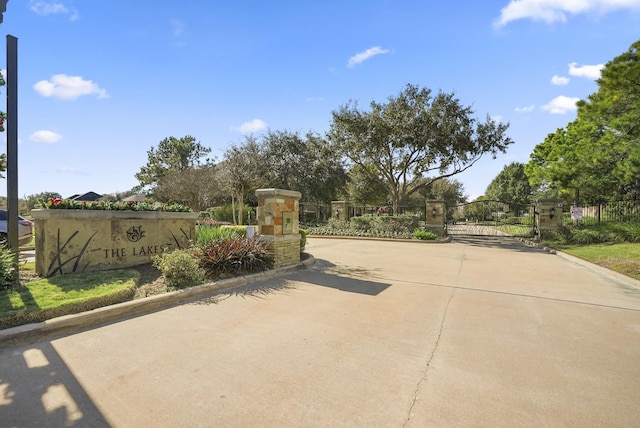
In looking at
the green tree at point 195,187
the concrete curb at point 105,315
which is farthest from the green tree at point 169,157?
the concrete curb at point 105,315

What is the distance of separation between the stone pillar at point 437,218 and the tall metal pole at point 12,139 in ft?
51.9

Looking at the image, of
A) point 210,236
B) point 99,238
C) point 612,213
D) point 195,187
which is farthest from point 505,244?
point 195,187

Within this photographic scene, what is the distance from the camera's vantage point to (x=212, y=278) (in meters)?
6.20

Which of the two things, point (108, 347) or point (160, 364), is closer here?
point (160, 364)

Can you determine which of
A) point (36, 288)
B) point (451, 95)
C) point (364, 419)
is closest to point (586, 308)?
point (364, 419)

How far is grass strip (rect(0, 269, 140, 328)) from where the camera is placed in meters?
3.80

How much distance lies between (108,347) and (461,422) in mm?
3343

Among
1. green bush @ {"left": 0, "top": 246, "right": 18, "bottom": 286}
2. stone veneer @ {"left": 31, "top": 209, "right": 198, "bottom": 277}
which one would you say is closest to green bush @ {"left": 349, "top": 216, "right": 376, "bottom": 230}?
stone veneer @ {"left": 31, "top": 209, "right": 198, "bottom": 277}

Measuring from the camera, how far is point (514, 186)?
49.5 metres

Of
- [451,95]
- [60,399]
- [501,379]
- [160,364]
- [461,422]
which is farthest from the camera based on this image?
[451,95]

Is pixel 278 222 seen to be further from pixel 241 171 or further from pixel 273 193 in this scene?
pixel 241 171

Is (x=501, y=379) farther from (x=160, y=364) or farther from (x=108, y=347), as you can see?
(x=108, y=347)

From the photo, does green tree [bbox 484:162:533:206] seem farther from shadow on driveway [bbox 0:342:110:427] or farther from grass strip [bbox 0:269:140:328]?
shadow on driveway [bbox 0:342:110:427]

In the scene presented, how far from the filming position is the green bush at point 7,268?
484cm
